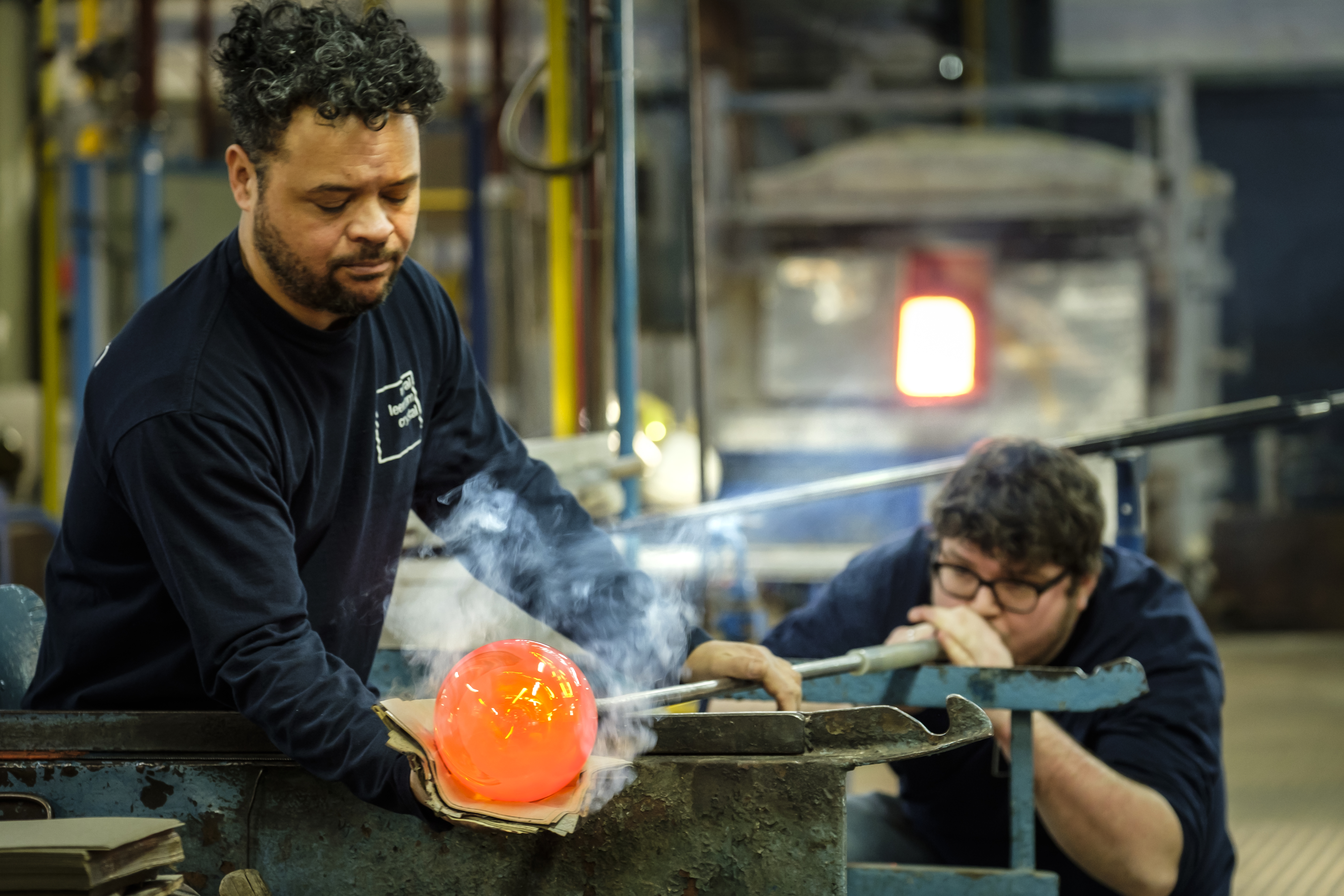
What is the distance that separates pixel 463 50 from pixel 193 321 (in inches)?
261

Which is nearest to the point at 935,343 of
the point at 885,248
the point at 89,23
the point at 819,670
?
the point at 885,248

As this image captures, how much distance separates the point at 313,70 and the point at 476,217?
4.41 meters

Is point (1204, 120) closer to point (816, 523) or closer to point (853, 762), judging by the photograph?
point (816, 523)

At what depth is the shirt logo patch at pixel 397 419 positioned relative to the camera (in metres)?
1.62

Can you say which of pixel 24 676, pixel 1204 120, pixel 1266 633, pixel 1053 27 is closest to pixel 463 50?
pixel 1053 27

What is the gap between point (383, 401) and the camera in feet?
5.36

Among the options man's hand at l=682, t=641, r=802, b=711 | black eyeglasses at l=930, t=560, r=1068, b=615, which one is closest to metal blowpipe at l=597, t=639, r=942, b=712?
man's hand at l=682, t=641, r=802, b=711

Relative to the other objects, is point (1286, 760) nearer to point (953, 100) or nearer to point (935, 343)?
point (935, 343)

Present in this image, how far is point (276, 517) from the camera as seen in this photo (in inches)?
52.8

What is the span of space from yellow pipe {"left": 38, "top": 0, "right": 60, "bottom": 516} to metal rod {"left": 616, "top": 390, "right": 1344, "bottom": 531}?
3.59m

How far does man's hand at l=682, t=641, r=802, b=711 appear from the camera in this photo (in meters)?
1.62

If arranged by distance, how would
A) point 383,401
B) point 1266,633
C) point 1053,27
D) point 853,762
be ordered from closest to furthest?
point 853,762 → point 383,401 → point 1266,633 → point 1053,27

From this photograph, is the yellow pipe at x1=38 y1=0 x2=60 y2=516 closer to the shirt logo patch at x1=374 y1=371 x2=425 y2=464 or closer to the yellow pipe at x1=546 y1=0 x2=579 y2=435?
the yellow pipe at x1=546 y1=0 x2=579 y2=435

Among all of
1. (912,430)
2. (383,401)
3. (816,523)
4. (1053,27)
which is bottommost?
(816,523)
